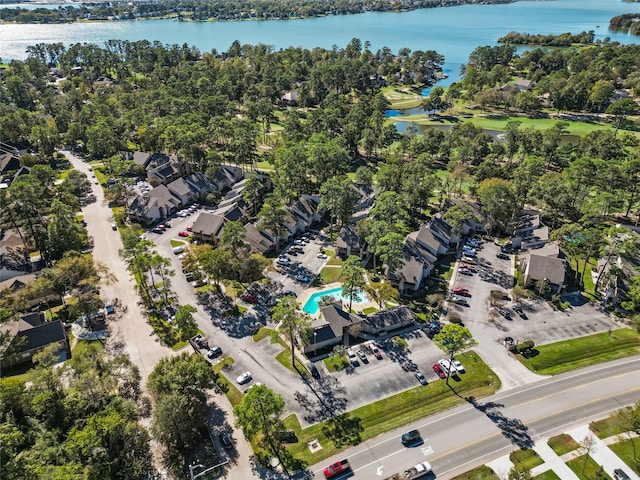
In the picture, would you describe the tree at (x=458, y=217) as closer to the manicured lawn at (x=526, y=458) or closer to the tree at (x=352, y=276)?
the tree at (x=352, y=276)

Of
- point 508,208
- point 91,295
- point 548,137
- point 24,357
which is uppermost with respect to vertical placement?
point 548,137

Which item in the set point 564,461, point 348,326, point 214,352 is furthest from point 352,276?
point 564,461

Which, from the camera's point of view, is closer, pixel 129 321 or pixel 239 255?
pixel 129 321

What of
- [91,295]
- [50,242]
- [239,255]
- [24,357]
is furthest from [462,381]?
[50,242]

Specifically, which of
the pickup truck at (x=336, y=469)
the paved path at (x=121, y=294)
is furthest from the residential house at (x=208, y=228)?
the pickup truck at (x=336, y=469)

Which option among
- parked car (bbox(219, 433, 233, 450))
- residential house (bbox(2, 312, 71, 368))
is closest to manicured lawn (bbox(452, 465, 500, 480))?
parked car (bbox(219, 433, 233, 450))

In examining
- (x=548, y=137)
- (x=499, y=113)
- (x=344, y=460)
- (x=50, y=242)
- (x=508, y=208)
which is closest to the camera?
(x=344, y=460)

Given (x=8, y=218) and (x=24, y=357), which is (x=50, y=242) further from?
(x=24, y=357)
